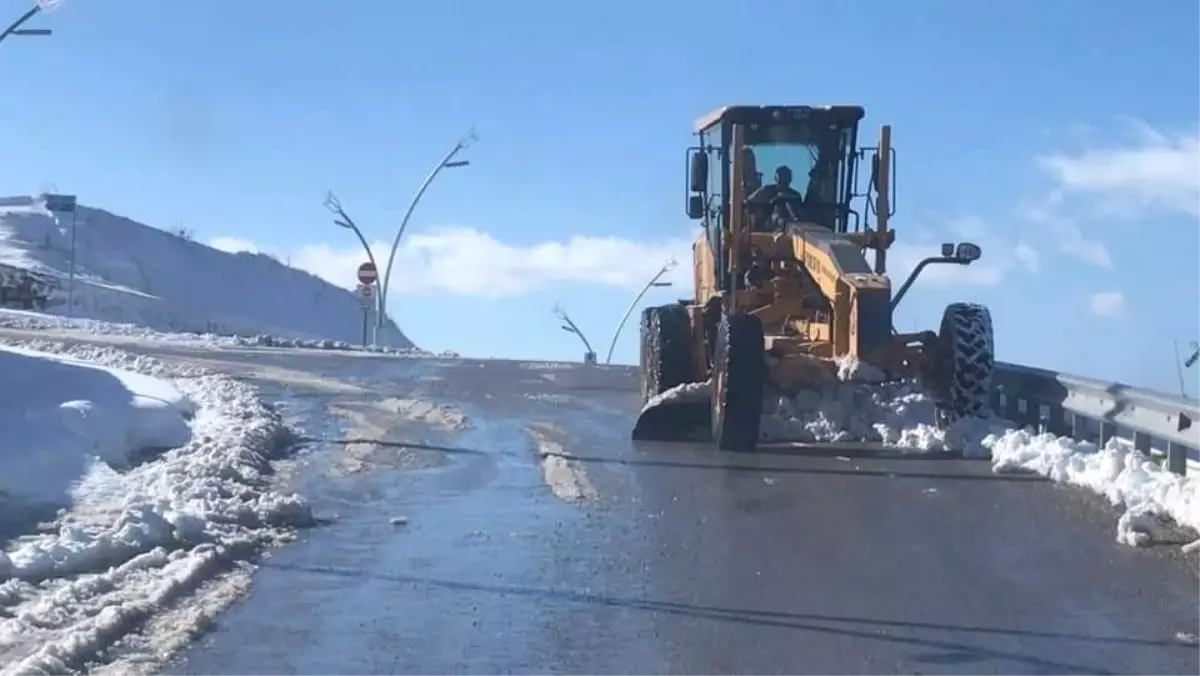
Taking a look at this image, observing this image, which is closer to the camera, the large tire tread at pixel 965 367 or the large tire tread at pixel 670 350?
the large tire tread at pixel 965 367

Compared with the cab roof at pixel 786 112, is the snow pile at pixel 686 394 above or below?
below

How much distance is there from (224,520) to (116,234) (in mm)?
88841

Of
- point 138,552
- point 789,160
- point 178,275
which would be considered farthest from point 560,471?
point 178,275

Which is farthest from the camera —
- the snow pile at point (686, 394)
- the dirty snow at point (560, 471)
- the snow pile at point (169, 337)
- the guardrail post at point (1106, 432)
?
the snow pile at point (169, 337)

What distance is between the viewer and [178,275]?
308ft

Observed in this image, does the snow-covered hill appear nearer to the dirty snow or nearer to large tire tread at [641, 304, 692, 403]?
large tire tread at [641, 304, 692, 403]

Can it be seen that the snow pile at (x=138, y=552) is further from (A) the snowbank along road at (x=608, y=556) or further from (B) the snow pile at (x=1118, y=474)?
(B) the snow pile at (x=1118, y=474)

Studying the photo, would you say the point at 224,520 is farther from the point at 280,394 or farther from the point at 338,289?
the point at 338,289

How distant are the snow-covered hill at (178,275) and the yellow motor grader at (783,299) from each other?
5579 centimetres

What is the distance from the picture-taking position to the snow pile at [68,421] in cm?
1158

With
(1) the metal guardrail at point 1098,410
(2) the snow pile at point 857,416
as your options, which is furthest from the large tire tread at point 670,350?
(1) the metal guardrail at point 1098,410

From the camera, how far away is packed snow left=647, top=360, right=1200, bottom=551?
11.1 meters

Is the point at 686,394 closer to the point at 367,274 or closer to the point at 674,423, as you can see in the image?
the point at 674,423

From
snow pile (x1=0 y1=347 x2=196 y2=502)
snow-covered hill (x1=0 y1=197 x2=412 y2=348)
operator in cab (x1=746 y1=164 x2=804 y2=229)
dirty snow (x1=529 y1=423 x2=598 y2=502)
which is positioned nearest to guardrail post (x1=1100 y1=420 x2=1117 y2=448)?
dirty snow (x1=529 y1=423 x2=598 y2=502)
